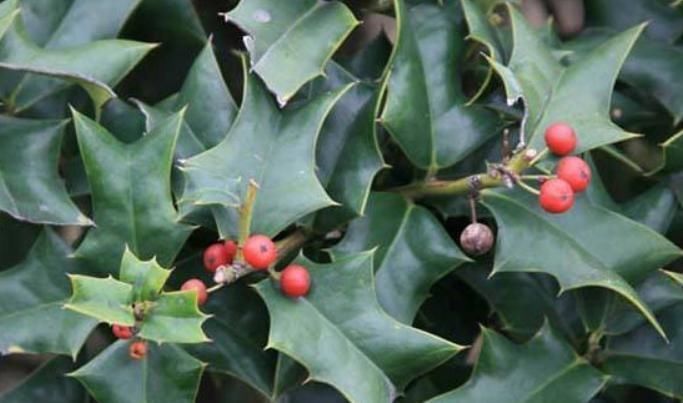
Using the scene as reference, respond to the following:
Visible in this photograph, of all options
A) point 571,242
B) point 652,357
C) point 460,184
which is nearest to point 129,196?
point 460,184

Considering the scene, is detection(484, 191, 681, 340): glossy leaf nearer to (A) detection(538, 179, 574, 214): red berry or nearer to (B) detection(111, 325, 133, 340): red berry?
(A) detection(538, 179, 574, 214): red berry

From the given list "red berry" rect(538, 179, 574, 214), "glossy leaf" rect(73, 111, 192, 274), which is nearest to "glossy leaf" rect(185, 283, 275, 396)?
"glossy leaf" rect(73, 111, 192, 274)

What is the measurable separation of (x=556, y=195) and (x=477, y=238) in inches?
4.6

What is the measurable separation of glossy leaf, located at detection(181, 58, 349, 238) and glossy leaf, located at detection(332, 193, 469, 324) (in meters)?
0.09

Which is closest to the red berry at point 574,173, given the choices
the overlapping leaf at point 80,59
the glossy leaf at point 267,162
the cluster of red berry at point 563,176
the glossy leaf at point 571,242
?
the cluster of red berry at point 563,176

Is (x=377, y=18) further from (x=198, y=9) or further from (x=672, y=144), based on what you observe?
(x=672, y=144)

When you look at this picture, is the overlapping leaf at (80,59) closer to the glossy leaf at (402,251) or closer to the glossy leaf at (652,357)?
the glossy leaf at (402,251)

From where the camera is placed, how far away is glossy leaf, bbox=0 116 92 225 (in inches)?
50.9

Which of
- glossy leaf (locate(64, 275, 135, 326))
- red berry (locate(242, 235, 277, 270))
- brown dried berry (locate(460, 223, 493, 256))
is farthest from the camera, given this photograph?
brown dried berry (locate(460, 223, 493, 256))

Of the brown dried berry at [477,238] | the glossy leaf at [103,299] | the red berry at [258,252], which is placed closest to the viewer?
the glossy leaf at [103,299]

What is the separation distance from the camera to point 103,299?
112 centimetres

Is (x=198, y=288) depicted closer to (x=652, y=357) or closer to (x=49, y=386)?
(x=49, y=386)

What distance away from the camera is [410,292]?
134 centimetres

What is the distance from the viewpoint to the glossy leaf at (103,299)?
1101mm
